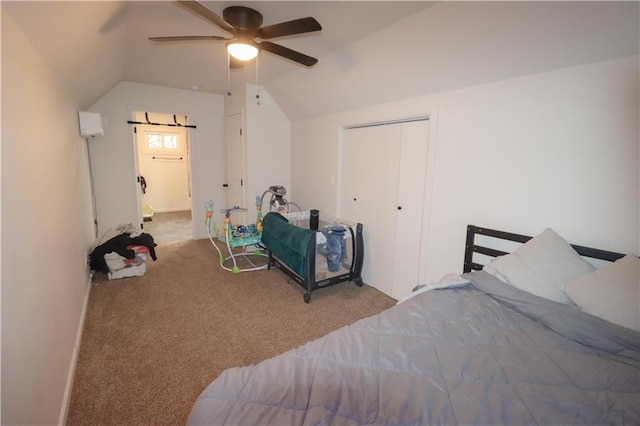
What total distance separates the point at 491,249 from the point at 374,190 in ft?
4.69

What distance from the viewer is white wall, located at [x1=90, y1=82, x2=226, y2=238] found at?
4438mm

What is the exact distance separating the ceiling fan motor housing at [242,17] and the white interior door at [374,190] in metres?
1.66

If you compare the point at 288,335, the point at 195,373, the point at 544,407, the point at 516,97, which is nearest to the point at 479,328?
the point at 544,407

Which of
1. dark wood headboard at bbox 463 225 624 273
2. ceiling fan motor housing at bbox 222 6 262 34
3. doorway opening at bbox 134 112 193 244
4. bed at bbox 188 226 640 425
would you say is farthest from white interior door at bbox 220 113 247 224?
bed at bbox 188 226 640 425

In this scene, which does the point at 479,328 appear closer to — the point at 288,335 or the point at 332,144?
the point at 288,335

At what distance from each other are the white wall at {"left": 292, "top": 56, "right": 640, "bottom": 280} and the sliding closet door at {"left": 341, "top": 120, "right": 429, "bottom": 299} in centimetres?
17

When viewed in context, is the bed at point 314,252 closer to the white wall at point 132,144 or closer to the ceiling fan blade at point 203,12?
the ceiling fan blade at point 203,12

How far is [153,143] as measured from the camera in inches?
285

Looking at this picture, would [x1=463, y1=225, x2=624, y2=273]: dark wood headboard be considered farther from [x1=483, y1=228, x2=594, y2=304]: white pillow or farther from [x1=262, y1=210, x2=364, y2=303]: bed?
[x1=262, y1=210, x2=364, y2=303]: bed

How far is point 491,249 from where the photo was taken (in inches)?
91.1

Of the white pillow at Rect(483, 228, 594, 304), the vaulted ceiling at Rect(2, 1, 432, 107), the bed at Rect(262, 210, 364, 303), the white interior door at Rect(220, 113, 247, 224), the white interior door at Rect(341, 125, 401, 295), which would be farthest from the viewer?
the white interior door at Rect(220, 113, 247, 224)

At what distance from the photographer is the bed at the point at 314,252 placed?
3.01 meters

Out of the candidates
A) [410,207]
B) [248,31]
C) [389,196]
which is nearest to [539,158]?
[410,207]

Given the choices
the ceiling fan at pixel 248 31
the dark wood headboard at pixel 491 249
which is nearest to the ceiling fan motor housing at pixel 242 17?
the ceiling fan at pixel 248 31
